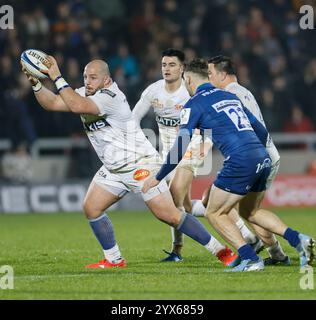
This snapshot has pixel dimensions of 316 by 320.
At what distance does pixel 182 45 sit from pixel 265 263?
1095 centimetres

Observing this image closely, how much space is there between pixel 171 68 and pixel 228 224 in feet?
9.62

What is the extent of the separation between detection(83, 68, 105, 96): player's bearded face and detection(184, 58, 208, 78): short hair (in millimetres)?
1057

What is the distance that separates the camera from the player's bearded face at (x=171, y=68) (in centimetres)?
1206

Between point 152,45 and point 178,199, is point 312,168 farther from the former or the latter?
point 178,199

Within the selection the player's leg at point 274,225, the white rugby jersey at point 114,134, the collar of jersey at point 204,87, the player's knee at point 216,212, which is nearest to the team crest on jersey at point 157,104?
the white rugby jersey at point 114,134

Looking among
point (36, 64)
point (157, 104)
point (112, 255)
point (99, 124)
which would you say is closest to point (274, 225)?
point (112, 255)

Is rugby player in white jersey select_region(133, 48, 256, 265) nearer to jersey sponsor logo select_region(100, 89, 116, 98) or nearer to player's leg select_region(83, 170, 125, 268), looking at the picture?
player's leg select_region(83, 170, 125, 268)

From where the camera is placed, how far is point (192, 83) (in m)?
10.2

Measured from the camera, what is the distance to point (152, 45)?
21.4 metres

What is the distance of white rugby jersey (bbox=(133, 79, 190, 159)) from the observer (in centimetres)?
1227

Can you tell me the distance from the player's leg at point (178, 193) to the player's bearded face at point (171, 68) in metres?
1.21

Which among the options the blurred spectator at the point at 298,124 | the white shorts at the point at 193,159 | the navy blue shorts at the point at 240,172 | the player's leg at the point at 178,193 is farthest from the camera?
the blurred spectator at the point at 298,124

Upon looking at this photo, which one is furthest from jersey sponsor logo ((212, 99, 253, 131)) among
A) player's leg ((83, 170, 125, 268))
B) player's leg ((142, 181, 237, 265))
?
player's leg ((83, 170, 125, 268))

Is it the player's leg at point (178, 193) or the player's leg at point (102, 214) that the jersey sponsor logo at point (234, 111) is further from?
the player's leg at point (178, 193)
